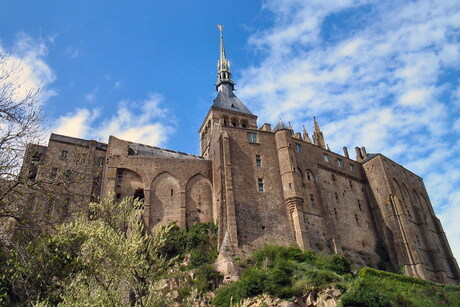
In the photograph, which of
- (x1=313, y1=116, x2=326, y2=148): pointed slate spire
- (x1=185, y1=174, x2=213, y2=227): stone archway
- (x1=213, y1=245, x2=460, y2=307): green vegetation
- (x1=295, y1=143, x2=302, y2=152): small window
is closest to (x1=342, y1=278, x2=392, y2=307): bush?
(x1=213, y1=245, x2=460, y2=307): green vegetation

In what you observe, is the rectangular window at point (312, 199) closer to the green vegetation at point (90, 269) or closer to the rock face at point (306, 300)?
the rock face at point (306, 300)

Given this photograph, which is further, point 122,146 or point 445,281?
point 445,281

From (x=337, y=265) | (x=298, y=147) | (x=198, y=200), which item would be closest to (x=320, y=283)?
(x=337, y=265)

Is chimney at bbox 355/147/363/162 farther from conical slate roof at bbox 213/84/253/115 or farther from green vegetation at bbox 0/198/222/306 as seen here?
green vegetation at bbox 0/198/222/306

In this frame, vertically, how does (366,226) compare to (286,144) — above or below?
below

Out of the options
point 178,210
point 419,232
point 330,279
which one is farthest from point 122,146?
point 419,232

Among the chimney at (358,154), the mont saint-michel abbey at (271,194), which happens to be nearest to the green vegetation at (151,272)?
the mont saint-michel abbey at (271,194)

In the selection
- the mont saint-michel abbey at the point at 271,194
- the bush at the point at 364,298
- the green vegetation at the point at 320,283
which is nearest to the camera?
the bush at the point at 364,298

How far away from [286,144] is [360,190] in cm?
1273

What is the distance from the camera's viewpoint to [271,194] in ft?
131

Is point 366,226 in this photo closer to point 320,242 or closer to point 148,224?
point 320,242

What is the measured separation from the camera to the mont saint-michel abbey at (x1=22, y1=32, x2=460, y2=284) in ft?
124

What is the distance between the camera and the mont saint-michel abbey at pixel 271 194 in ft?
124

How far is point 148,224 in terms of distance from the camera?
38281mm
